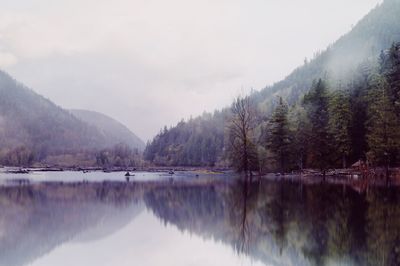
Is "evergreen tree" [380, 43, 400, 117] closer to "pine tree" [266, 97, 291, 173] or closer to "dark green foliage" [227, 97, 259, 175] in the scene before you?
"pine tree" [266, 97, 291, 173]

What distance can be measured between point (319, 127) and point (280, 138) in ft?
19.0

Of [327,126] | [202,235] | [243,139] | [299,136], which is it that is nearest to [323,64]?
[299,136]

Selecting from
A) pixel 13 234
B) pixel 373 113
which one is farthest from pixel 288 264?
pixel 373 113

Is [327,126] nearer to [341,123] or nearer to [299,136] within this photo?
[341,123]

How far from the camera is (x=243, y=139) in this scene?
60719 mm

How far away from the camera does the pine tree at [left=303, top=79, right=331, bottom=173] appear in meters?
59.5

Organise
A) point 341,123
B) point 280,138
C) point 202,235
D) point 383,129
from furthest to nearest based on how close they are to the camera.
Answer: point 280,138
point 341,123
point 383,129
point 202,235

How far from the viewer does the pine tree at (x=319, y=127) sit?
59531 millimetres

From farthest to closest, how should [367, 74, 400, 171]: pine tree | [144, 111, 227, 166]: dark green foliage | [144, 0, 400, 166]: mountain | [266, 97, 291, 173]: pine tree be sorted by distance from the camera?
[144, 111, 227, 166]: dark green foliage < [144, 0, 400, 166]: mountain < [266, 97, 291, 173]: pine tree < [367, 74, 400, 171]: pine tree

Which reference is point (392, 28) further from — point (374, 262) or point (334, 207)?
point (374, 262)

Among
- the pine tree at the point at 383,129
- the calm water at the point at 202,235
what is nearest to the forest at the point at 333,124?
the pine tree at the point at 383,129

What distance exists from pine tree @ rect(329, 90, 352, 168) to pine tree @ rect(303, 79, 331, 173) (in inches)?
46.7

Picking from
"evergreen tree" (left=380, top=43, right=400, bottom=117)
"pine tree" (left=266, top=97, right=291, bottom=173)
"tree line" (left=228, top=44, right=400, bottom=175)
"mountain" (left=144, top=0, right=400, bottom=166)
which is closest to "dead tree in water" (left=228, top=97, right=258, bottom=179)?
"tree line" (left=228, top=44, right=400, bottom=175)

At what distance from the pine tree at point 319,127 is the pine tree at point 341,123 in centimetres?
119
